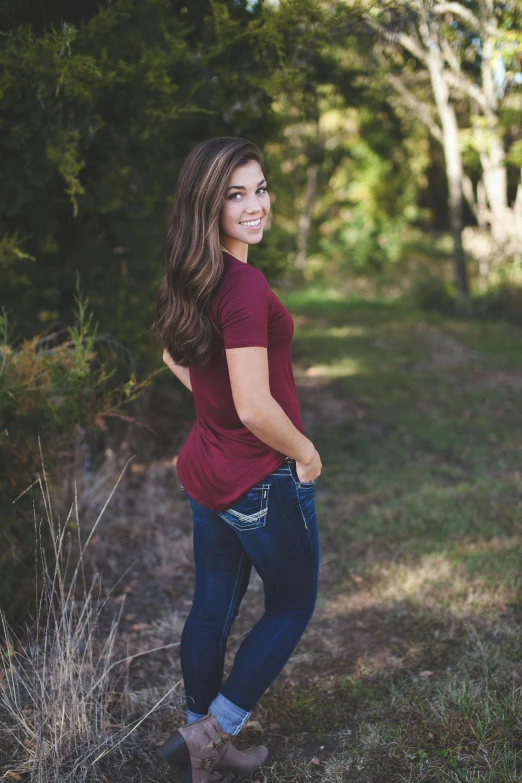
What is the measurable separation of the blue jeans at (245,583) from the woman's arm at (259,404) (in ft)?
0.39

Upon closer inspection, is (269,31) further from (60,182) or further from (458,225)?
(458,225)

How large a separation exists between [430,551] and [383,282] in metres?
12.3

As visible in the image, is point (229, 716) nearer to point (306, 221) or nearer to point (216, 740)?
point (216, 740)

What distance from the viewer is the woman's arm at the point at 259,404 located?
2.00 metres

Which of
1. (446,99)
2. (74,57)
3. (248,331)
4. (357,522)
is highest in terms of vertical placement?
(446,99)

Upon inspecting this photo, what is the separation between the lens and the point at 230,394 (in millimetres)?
2223

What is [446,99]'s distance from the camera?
1276 centimetres

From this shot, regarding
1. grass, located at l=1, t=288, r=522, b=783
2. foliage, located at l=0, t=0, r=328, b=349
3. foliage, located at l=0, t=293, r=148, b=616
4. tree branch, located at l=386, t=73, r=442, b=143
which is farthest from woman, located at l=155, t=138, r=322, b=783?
tree branch, located at l=386, t=73, r=442, b=143

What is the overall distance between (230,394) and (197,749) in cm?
110

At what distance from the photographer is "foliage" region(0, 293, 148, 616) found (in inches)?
125

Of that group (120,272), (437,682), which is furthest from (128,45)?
(437,682)

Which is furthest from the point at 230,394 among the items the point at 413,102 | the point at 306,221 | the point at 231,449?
the point at 306,221

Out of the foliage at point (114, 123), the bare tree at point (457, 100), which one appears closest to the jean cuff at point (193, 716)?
the foliage at point (114, 123)

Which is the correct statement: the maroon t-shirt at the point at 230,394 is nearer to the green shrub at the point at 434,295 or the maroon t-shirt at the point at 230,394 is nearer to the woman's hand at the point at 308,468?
the woman's hand at the point at 308,468
